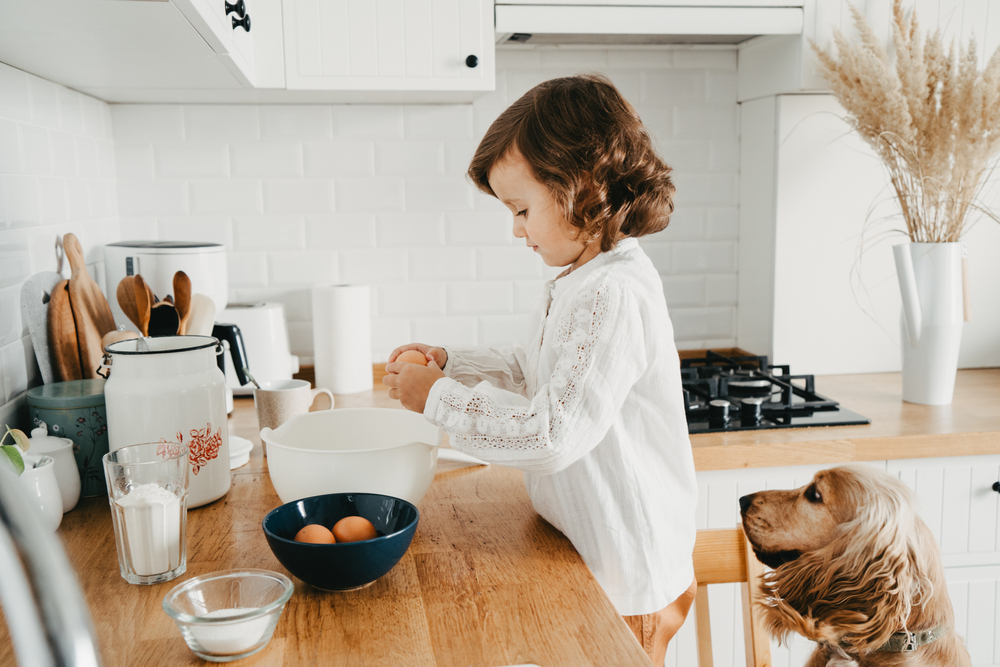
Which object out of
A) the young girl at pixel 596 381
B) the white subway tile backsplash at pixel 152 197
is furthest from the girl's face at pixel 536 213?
the white subway tile backsplash at pixel 152 197

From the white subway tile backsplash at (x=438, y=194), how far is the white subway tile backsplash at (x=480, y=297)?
20cm

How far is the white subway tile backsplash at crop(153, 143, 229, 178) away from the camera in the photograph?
73.1 inches

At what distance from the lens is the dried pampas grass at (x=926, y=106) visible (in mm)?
1576

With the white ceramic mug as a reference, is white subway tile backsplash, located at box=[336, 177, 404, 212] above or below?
above

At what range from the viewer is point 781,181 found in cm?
191

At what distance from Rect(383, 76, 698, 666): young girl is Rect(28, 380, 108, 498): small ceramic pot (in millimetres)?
429

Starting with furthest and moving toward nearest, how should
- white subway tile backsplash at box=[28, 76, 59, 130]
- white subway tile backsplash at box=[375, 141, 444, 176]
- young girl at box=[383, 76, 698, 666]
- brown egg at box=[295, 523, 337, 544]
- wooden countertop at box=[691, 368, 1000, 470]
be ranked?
white subway tile backsplash at box=[375, 141, 444, 176]
wooden countertop at box=[691, 368, 1000, 470]
white subway tile backsplash at box=[28, 76, 59, 130]
young girl at box=[383, 76, 698, 666]
brown egg at box=[295, 523, 337, 544]

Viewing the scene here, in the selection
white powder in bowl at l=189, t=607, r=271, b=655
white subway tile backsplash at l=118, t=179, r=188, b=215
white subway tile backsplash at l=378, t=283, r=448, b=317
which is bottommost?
white powder in bowl at l=189, t=607, r=271, b=655

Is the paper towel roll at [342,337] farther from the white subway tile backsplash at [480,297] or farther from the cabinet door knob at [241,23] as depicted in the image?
the cabinet door knob at [241,23]

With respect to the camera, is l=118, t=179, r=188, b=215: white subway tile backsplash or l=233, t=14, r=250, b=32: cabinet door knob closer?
l=233, t=14, r=250, b=32: cabinet door knob

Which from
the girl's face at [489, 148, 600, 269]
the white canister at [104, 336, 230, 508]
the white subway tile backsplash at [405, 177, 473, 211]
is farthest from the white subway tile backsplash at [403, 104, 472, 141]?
the white canister at [104, 336, 230, 508]

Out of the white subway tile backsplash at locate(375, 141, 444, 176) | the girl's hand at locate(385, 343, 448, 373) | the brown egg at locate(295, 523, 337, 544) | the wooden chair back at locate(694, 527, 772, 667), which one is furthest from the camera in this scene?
the white subway tile backsplash at locate(375, 141, 444, 176)

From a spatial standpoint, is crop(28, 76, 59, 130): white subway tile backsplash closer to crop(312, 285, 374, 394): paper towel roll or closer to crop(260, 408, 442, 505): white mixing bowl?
crop(312, 285, 374, 394): paper towel roll

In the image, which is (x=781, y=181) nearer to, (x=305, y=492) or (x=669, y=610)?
(x=669, y=610)
